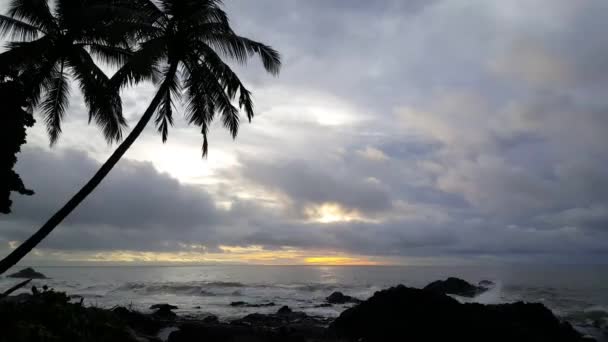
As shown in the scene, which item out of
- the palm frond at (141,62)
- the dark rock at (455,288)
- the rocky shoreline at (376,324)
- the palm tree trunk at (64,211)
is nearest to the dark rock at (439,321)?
the rocky shoreline at (376,324)

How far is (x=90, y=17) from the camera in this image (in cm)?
1257

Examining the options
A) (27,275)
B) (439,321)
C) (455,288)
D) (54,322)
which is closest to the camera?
(54,322)

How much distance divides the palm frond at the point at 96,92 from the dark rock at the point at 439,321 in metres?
12.9

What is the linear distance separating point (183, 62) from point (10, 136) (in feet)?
17.8

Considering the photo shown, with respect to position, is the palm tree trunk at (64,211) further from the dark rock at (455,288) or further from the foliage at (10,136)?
the dark rock at (455,288)

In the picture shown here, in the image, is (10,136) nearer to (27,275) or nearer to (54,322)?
(54,322)

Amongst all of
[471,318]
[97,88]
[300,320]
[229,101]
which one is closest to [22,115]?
[97,88]

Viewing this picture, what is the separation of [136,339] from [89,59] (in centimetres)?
1081

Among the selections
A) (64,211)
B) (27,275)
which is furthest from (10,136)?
(27,275)

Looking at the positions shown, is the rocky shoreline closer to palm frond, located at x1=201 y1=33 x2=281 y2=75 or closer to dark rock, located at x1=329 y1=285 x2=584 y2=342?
dark rock, located at x1=329 y1=285 x2=584 y2=342

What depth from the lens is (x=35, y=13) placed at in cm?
1598

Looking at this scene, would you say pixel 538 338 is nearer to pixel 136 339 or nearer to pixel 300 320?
pixel 300 320

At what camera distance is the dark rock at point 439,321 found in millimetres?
16828

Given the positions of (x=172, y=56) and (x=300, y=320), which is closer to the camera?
(x=172, y=56)
